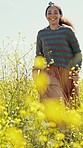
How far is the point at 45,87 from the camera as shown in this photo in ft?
15.6

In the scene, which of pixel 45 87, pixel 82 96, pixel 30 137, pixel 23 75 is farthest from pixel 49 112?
pixel 82 96

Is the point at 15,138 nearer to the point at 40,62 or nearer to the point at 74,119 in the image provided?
the point at 74,119

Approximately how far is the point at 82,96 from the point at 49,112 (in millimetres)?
2278

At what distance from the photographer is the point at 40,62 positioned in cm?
475

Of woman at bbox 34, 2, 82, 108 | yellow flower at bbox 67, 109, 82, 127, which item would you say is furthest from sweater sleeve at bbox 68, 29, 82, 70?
yellow flower at bbox 67, 109, 82, 127

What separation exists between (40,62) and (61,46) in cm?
25

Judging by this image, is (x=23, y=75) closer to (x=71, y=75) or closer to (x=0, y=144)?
(x=71, y=75)

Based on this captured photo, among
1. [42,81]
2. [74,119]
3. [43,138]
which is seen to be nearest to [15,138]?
[43,138]

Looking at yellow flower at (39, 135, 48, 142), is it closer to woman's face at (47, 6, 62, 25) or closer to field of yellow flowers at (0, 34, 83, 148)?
field of yellow flowers at (0, 34, 83, 148)

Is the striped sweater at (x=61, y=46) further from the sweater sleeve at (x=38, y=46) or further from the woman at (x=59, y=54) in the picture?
the sweater sleeve at (x=38, y=46)

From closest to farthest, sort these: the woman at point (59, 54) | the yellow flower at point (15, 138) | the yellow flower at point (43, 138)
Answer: the yellow flower at point (15, 138)
the yellow flower at point (43, 138)
the woman at point (59, 54)

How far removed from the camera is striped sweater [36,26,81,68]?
474cm

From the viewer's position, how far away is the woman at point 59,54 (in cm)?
473

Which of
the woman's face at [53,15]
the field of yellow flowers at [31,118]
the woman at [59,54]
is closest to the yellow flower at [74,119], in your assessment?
the field of yellow flowers at [31,118]
